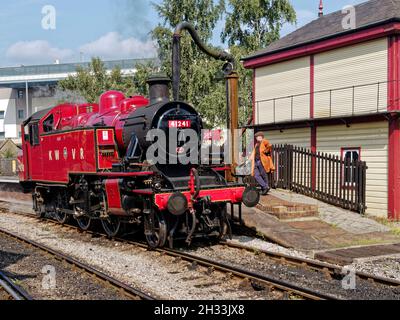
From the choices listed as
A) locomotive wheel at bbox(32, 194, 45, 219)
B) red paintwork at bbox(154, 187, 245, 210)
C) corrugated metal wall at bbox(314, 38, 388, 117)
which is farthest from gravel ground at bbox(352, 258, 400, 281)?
locomotive wheel at bbox(32, 194, 45, 219)

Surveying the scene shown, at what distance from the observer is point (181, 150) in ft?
35.3

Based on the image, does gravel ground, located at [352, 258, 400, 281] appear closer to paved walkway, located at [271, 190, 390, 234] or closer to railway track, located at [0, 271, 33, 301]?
paved walkway, located at [271, 190, 390, 234]

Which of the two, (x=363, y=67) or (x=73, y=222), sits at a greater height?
(x=363, y=67)

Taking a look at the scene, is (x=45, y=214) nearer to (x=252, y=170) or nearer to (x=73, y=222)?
(x=73, y=222)

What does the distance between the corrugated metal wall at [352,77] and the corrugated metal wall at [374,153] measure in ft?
1.88

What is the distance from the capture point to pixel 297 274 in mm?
8203

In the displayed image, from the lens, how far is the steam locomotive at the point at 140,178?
10.0m

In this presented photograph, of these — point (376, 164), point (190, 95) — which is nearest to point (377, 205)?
point (376, 164)

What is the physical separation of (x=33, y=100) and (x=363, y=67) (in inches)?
2067

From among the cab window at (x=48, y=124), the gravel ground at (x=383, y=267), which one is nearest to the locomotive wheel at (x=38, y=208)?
the cab window at (x=48, y=124)

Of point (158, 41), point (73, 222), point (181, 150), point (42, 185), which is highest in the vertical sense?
point (158, 41)

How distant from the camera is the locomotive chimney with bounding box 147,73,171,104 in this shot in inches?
436

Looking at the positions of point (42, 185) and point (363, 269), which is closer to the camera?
point (363, 269)
